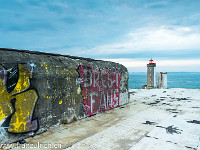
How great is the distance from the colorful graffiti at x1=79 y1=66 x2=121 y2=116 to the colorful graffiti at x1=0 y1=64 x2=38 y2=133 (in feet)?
6.39

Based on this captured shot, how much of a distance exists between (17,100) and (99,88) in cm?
330

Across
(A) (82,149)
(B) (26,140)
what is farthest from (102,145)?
(B) (26,140)

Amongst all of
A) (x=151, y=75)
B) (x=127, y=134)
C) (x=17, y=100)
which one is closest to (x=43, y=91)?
(x=17, y=100)

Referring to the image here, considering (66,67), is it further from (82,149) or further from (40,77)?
(82,149)


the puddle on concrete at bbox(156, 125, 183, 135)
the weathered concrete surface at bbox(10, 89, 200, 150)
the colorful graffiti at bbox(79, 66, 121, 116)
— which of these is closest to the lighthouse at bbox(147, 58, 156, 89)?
the colorful graffiti at bbox(79, 66, 121, 116)

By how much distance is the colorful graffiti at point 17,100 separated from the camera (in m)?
3.54

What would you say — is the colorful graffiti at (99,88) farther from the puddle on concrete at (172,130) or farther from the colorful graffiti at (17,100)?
the puddle on concrete at (172,130)

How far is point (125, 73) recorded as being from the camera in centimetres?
839

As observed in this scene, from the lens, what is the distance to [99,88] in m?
6.43

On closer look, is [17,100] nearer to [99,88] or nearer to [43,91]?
[43,91]

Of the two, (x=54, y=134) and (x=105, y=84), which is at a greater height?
(x=105, y=84)

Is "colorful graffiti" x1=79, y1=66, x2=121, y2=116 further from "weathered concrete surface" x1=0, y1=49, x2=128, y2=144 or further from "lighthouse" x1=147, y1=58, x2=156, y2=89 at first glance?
"lighthouse" x1=147, y1=58, x2=156, y2=89

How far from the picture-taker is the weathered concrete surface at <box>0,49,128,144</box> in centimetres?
364

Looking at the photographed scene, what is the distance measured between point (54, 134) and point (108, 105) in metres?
3.24
